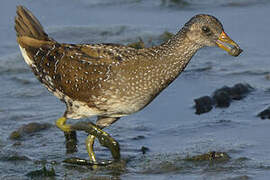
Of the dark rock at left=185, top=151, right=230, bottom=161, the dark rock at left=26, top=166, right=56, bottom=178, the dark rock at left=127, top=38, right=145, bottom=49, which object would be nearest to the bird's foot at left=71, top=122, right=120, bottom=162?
the dark rock at left=26, top=166, right=56, bottom=178

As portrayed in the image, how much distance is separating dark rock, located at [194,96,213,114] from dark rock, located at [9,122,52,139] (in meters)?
1.83

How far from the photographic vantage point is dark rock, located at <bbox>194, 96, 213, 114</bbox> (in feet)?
31.4

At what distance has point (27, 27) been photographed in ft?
28.7

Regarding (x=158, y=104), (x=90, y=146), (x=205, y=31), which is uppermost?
(x=205, y=31)

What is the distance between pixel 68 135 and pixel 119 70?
1.25 meters

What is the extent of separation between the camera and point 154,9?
13641 mm

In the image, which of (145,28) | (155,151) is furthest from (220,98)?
(145,28)

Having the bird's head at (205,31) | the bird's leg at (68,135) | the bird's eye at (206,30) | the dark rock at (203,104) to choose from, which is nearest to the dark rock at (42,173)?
the bird's leg at (68,135)

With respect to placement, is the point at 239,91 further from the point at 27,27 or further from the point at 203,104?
the point at 27,27

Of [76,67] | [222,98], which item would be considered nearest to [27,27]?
[76,67]

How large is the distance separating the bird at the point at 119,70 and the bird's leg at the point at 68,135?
200 millimetres

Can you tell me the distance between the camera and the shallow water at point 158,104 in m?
8.08

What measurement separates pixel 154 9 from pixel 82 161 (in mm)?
5834

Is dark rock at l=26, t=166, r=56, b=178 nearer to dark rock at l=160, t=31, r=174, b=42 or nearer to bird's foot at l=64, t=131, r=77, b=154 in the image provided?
bird's foot at l=64, t=131, r=77, b=154
